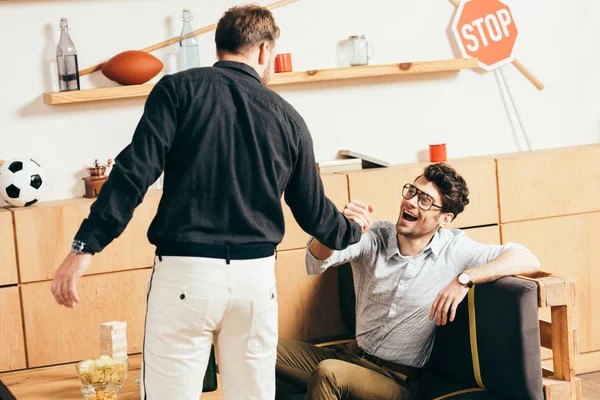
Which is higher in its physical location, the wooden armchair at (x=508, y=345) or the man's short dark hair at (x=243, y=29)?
the man's short dark hair at (x=243, y=29)

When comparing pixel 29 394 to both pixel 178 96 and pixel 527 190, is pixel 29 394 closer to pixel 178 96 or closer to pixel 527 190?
pixel 178 96

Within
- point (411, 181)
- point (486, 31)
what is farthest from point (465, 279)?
point (486, 31)

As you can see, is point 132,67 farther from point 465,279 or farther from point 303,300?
point 465,279

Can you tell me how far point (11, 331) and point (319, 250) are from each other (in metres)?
1.35

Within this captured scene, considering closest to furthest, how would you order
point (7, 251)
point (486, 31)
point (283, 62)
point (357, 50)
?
1. point (7, 251)
2. point (283, 62)
3. point (357, 50)
4. point (486, 31)

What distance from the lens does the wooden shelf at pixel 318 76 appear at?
3.54 meters

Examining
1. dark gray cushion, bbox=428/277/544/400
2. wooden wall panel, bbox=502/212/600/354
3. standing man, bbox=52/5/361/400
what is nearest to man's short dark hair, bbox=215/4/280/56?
standing man, bbox=52/5/361/400

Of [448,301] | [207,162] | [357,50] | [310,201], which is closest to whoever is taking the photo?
[207,162]

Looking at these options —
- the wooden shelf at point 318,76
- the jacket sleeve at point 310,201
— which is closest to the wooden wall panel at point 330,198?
the wooden shelf at point 318,76

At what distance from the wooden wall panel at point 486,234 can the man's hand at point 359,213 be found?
1341 millimetres

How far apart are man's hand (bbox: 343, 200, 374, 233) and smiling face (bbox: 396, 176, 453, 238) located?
495 mm

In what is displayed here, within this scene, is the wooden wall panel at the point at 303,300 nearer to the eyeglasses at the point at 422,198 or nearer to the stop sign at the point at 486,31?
the eyeglasses at the point at 422,198

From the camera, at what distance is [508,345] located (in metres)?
2.76

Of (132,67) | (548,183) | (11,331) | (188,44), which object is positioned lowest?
(11,331)
